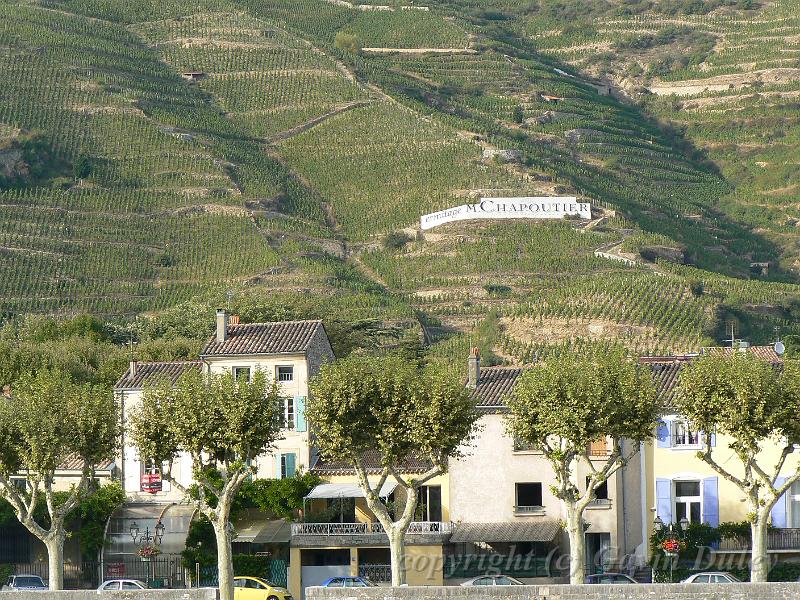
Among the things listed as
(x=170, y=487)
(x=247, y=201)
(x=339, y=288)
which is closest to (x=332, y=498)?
(x=170, y=487)

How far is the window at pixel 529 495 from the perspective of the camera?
79.8 meters

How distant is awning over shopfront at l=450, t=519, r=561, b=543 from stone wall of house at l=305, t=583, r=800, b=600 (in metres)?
15.1

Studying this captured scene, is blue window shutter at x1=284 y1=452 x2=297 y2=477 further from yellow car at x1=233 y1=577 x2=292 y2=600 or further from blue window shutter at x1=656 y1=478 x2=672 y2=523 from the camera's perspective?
blue window shutter at x1=656 y1=478 x2=672 y2=523

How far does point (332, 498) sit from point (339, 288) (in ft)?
296

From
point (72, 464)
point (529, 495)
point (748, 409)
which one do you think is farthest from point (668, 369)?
point (72, 464)

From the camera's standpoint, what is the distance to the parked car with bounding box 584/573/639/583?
2773 inches

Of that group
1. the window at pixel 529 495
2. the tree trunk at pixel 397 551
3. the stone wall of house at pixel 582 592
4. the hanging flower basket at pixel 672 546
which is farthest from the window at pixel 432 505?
the stone wall of house at pixel 582 592

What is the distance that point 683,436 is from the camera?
78.1 meters

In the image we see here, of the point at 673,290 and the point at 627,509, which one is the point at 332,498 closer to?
the point at 627,509

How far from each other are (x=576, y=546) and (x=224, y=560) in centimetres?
1151

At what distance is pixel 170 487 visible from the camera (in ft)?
282

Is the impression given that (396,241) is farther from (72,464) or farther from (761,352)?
(72,464)

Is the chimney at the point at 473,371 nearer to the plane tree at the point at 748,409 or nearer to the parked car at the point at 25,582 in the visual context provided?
the plane tree at the point at 748,409

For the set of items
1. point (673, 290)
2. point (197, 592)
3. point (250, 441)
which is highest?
point (673, 290)
